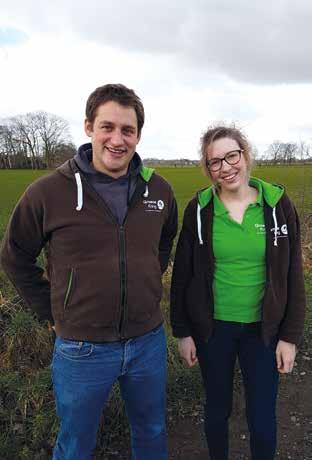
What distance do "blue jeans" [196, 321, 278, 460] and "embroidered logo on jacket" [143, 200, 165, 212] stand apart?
2.76 feet

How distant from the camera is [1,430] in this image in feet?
10.6

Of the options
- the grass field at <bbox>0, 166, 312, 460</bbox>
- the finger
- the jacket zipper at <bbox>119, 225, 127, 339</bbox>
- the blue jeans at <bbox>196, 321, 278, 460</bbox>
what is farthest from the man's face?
the finger

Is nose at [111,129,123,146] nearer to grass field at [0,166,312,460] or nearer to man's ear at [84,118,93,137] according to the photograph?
man's ear at [84,118,93,137]

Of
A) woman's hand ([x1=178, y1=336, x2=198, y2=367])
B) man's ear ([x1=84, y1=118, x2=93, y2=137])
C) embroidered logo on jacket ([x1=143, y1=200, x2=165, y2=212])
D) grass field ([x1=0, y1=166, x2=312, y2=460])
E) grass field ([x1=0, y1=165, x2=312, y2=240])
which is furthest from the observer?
grass field ([x1=0, y1=165, x2=312, y2=240])

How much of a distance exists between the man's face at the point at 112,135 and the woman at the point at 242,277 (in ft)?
1.96

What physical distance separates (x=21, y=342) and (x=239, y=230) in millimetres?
2728

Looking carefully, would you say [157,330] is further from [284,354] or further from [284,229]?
[284,229]

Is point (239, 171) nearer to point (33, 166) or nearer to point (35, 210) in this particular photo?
point (35, 210)

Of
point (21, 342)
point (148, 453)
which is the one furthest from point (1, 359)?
point (148, 453)

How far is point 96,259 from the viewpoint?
2.13 metres

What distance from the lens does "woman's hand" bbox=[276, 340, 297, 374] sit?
259 centimetres

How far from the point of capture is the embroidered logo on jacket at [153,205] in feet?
7.72

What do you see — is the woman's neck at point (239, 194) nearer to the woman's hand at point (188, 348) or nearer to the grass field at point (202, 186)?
the grass field at point (202, 186)

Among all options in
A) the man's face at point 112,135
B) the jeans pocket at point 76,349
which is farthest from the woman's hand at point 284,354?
the man's face at point 112,135
